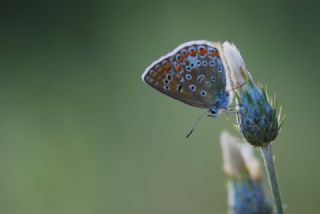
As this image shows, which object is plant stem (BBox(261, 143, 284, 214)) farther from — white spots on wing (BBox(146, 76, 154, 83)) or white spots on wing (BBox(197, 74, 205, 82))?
white spots on wing (BBox(146, 76, 154, 83))

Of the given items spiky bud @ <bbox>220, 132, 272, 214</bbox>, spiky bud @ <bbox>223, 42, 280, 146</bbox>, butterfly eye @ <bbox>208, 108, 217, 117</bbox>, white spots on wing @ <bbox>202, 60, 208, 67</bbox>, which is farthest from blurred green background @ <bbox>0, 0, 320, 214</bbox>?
spiky bud @ <bbox>220, 132, 272, 214</bbox>

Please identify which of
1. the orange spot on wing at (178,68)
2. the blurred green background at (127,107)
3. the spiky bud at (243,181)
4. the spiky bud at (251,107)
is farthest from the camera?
the blurred green background at (127,107)

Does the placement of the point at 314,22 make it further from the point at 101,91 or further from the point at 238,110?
the point at 238,110

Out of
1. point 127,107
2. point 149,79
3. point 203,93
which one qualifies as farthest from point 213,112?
point 127,107

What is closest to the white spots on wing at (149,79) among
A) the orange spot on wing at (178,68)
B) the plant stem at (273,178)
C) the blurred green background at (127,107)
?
the orange spot on wing at (178,68)

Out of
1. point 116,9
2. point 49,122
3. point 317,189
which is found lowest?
point 317,189

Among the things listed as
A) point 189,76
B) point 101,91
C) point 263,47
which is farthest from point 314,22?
point 189,76

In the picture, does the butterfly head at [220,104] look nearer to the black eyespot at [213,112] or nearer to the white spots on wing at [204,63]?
the black eyespot at [213,112]

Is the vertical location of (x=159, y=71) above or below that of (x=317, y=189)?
above
